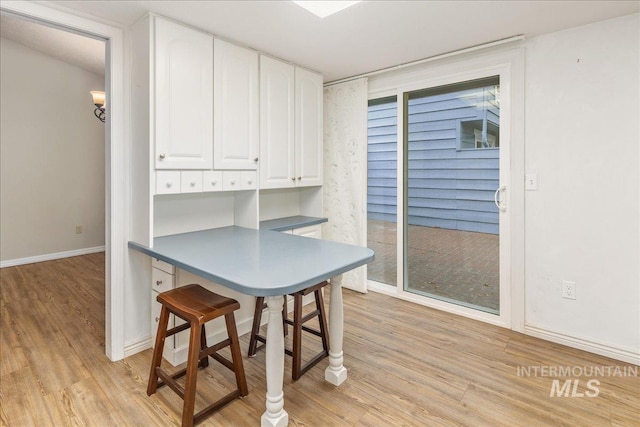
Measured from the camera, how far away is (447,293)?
10.3ft

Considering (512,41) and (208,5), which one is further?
(512,41)

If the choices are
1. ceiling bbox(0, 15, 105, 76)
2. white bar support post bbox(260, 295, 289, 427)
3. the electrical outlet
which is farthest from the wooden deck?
ceiling bbox(0, 15, 105, 76)

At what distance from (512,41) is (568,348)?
2300mm

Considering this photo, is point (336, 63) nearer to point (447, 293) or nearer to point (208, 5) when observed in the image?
Answer: point (208, 5)

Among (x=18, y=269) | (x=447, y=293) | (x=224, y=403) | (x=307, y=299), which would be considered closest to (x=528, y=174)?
(x=447, y=293)

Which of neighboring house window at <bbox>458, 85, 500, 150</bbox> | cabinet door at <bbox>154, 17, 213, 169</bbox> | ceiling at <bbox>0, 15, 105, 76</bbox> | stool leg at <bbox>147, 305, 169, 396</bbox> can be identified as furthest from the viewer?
ceiling at <bbox>0, 15, 105, 76</bbox>

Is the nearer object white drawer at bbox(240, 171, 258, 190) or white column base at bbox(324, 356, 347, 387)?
white column base at bbox(324, 356, 347, 387)

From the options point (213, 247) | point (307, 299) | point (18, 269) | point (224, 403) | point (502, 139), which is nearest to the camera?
point (224, 403)

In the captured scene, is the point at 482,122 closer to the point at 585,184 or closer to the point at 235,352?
the point at 585,184

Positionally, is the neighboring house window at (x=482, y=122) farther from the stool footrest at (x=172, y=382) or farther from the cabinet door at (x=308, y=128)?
the stool footrest at (x=172, y=382)

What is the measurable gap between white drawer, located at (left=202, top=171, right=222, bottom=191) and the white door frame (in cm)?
50

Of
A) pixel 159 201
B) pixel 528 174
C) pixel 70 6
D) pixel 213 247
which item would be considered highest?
pixel 70 6

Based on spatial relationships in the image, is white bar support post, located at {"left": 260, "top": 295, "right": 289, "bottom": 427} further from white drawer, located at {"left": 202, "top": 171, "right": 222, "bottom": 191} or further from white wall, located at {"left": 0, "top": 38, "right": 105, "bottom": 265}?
white wall, located at {"left": 0, "top": 38, "right": 105, "bottom": 265}

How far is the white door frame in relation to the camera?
85.5 inches
